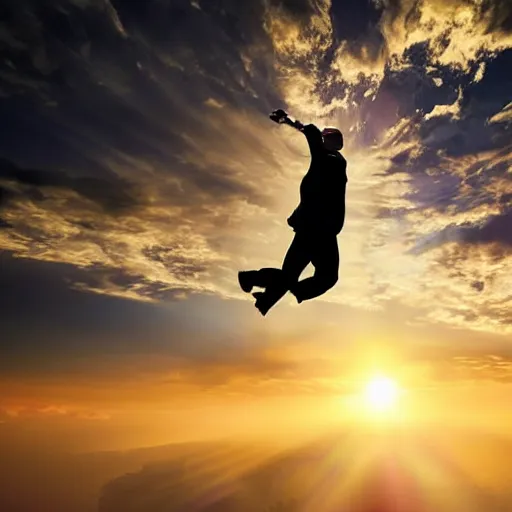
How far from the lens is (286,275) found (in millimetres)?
5984

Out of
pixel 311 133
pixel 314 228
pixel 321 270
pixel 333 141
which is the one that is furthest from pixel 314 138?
pixel 321 270

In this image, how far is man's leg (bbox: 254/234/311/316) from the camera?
5.88 meters

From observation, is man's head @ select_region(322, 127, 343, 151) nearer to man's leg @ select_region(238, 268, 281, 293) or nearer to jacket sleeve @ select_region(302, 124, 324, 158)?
jacket sleeve @ select_region(302, 124, 324, 158)

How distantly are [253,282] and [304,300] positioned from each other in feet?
2.68

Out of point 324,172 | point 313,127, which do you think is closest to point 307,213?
point 324,172

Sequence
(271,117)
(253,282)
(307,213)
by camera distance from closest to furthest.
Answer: (271,117) < (307,213) < (253,282)

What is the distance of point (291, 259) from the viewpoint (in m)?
5.91

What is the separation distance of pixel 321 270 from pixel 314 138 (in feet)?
6.11

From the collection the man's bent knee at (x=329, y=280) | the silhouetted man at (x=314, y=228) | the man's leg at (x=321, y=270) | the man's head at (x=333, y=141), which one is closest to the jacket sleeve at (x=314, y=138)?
the silhouetted man at (x=314, y=228)

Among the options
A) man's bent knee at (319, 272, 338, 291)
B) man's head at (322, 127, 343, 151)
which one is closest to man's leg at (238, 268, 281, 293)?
man's bent knee at (319, 272, 338, 291)

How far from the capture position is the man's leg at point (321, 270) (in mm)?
5867

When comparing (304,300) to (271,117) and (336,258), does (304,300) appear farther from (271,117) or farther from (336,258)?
(271,117)

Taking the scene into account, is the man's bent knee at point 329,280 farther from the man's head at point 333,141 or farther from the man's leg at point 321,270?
the man's head at point 333,141

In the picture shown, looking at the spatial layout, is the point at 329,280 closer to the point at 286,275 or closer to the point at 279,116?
the point at 286,275
